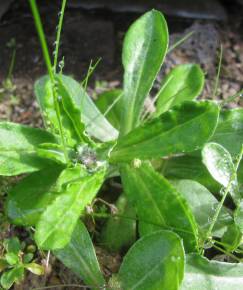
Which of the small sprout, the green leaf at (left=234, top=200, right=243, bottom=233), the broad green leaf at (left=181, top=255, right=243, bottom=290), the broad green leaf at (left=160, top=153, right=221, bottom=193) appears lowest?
the broad green leaf at (left=181, top=255, right=243, bottom=290)

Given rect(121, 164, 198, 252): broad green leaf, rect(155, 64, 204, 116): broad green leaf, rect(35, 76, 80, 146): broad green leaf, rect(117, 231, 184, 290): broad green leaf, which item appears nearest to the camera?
rect(117, 231, 184, 290): broad green leaf

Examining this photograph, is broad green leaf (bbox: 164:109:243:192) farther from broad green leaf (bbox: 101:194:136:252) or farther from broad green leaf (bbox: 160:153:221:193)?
broad green leaf (bbox: 101:194:136:252)

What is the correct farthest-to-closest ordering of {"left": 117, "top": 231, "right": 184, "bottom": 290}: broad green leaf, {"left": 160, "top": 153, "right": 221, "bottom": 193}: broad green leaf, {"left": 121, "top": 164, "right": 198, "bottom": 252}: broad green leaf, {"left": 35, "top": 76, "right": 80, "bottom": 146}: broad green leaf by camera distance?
1. {"left": 160, "top": 153, "right": 221, "bottom": 193}: broad green leaf
2. {"left": 35, "top": 76, "right": 80, "bottom": 146}: broad green leaf
3. {"left": 121, "top": 164, "right": 198, "bottom": 252}: broad green leaf
4. {"left": 117, "top": 231, "right": 184, "bottom": 290}: broad green leaf

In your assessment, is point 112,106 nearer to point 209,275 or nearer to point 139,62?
point 139,62

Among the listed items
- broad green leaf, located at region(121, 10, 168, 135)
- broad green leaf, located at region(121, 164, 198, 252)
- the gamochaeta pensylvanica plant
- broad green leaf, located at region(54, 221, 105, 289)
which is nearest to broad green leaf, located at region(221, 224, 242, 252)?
the gamochaeta pensylvanica plant

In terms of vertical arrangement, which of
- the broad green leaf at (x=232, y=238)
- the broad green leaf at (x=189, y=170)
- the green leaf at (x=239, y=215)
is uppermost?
the broad green leaf at (x=189, y=170)

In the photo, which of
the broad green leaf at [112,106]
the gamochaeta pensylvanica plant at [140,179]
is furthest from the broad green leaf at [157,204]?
the broad green leaf at [112,106]

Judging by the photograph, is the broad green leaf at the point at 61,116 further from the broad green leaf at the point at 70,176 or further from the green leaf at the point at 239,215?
Answer: the green leaf at the point at 239,215
